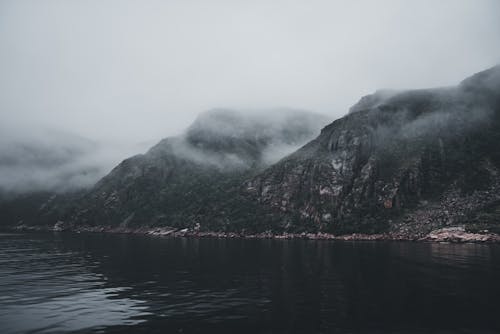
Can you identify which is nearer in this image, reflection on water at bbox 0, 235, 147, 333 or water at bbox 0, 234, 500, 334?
water at bbox 0, 234, 500, 334

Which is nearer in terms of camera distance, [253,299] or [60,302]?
[60,302]

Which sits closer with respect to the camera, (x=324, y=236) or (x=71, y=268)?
(x=71, y=268)

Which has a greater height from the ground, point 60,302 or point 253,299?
point 60,302

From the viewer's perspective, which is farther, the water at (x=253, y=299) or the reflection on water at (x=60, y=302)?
the reflection on water at (x=60, y=302)

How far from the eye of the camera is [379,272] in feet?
209

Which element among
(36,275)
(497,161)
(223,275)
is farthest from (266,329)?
(497,161)

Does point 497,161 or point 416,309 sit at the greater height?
point 497,161

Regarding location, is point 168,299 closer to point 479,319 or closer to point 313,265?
point 479,319

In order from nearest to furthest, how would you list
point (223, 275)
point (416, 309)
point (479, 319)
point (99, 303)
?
point (479, 319), point (416, 309), point (99, 303), point (223, 275)

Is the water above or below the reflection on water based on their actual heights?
below

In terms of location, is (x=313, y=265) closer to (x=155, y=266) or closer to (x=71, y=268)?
(x=155, y=266)

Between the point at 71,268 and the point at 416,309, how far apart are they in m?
66.3

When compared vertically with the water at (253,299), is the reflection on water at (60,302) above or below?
above

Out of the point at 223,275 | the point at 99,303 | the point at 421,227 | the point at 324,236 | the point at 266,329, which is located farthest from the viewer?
the point at 324,236
